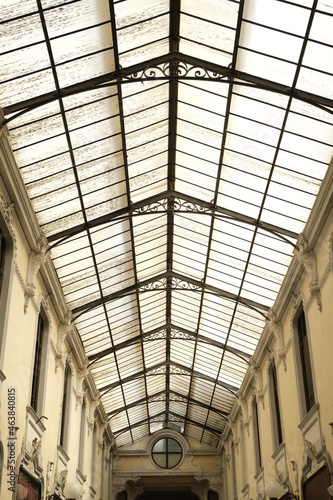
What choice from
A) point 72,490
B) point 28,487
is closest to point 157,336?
point 72,490

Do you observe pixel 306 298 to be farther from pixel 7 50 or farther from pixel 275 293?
pixel 7 50

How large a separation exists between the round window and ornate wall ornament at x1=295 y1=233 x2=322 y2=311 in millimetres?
25894

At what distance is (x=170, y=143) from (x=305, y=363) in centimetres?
744

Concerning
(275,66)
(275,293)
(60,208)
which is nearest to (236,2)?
(275,66)

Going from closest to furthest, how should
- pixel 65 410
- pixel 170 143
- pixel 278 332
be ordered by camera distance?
pixel 170 143, pixel 278 332, pixel 65 410

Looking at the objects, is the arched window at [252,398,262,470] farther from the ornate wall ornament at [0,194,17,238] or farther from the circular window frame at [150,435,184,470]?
the ornate wall ornament at [0,194,17,238]

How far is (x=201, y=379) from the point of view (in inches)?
1170

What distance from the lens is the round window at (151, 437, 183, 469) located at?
122ft

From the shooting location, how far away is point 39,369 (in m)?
16.5

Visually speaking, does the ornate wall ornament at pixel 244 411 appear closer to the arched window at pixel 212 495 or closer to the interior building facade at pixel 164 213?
the interior building facade at pixel 164 213

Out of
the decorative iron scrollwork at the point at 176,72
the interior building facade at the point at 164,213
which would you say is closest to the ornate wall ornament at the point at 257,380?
the interior building facade at the point at 164,213

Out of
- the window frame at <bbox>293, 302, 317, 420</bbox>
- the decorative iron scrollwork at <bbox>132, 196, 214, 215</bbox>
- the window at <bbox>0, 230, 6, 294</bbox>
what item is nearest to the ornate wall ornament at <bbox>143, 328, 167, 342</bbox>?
the window frame at <bbox>293, 302, 317, 420</bbox>

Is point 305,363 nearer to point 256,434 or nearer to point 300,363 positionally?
point 300,363

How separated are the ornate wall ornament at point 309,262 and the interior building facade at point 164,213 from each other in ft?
0.15
